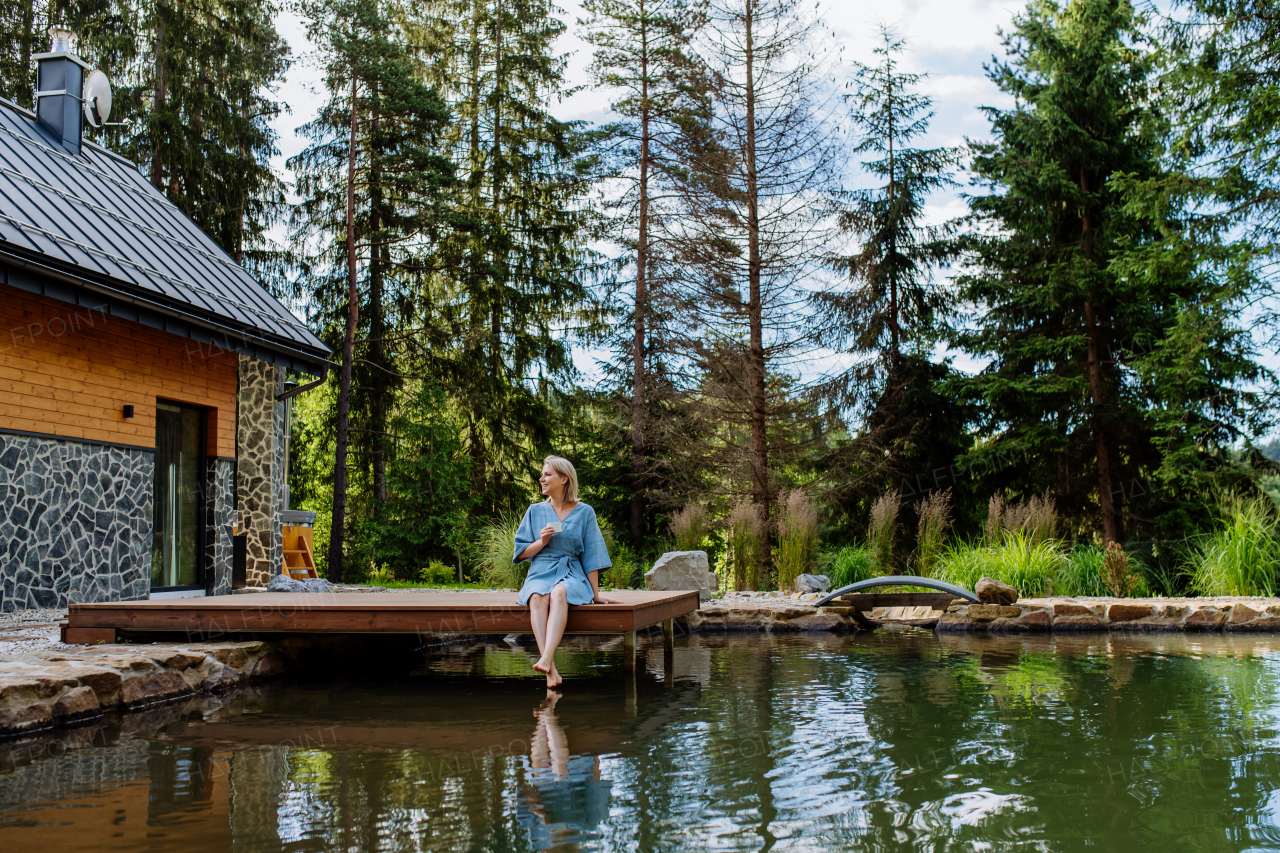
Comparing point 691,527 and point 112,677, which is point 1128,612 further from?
point 112,677

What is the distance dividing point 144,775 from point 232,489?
6.74 meters

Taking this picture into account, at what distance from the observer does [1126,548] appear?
35.7ft

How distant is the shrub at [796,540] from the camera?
10.4 meters

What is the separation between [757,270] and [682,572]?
18.6ft

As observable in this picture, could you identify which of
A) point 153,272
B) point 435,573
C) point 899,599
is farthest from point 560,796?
point 435,573

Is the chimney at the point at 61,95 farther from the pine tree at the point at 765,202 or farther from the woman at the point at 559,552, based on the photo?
the pine tree at the point at 765,202

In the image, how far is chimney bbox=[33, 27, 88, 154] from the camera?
9484mm

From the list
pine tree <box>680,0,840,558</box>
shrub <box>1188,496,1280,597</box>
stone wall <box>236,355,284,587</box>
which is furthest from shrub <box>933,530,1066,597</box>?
stone wall <box>236,355,284,587</box>

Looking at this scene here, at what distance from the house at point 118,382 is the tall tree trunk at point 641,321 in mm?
6339

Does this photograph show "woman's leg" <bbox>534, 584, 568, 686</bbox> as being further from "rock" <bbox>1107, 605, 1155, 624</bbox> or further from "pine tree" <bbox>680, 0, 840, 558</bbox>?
"pine tree" <bbox>680, 0, 840, 558</bbox>

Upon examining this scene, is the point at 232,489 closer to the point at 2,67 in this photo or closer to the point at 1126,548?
the point at 2,67

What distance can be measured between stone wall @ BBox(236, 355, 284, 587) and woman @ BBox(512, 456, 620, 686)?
5950mm

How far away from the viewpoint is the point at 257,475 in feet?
33.7

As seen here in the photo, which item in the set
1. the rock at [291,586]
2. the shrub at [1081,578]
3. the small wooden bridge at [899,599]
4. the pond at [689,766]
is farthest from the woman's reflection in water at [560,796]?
the shrub at [1081,578]
